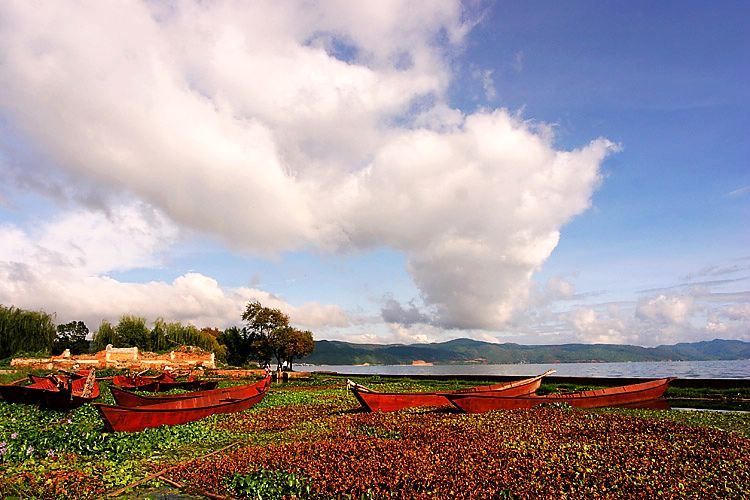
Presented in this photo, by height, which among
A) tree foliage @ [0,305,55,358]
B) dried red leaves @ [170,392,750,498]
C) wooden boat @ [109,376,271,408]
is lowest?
dried red leaves @ [170,392,750,498]

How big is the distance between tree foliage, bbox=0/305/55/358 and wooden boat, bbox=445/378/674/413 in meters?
59.8

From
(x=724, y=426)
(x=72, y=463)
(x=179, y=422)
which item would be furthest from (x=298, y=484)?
(x=724, y=426)

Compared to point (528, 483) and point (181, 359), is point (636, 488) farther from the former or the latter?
point (181, 359)

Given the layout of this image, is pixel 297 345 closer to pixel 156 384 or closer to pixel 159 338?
pixel 159 338

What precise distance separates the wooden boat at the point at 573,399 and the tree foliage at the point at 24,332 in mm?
59839

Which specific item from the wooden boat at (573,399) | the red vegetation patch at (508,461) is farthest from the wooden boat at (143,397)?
the wooden boat at (573,399)

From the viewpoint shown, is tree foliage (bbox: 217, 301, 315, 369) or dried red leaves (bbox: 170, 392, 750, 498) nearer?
dried red leaves (bbox: 170, 392, 750, 498)

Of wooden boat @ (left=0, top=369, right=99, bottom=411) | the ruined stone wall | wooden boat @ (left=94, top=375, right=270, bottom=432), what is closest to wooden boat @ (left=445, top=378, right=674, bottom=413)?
wooden boat @ (left=94, top=375, right=270, bottom=432)

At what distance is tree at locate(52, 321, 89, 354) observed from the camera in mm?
67775

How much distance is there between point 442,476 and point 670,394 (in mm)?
26181

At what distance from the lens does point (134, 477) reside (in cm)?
918

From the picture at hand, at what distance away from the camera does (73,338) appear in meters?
70.2

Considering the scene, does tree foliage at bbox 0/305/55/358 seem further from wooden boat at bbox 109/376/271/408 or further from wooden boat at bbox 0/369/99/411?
wooden boat at bbox 109/376/271/408

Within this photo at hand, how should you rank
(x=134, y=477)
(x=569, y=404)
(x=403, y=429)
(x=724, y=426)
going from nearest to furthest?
(x=134, y=477) → (x=403, y=429) → (x=724, y=426) → (x=569, y=404)
